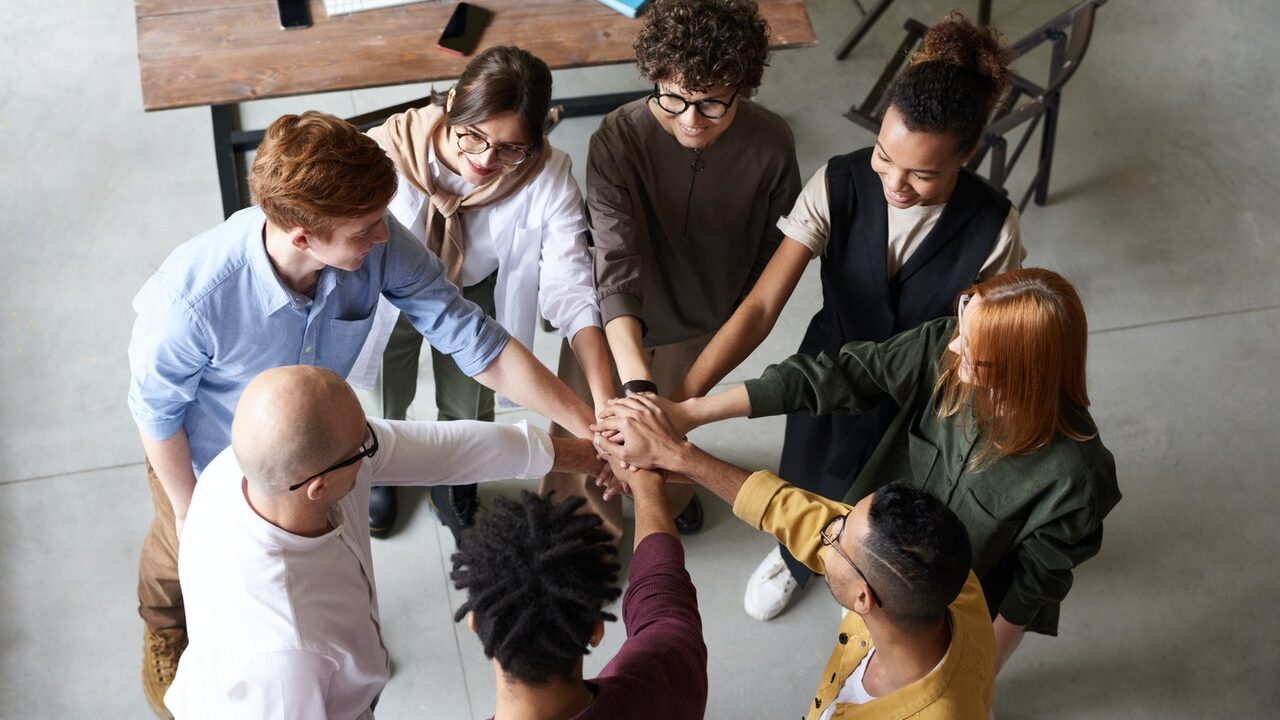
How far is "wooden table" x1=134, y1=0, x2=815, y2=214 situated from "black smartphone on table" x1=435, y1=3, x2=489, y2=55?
28 mm

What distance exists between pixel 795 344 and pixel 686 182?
1.38 metres

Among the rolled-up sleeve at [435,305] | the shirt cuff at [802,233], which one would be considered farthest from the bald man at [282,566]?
the shirt cuff at [802,233]

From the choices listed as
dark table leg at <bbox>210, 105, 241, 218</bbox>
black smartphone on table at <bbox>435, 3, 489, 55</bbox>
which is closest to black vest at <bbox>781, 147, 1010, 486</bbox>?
black smartphone on table at <bbox>435, 3, 489, 55</bbox>

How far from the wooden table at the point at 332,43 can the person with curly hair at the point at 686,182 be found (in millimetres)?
984

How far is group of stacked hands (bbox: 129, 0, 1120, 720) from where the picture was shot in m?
1.76

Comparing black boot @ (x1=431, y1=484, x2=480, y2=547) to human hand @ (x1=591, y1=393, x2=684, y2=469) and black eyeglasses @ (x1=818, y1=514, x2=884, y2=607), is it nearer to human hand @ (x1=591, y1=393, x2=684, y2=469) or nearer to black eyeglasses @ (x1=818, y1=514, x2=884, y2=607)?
human hand @ (x1=591, y1=393, x2=684, y2=469)

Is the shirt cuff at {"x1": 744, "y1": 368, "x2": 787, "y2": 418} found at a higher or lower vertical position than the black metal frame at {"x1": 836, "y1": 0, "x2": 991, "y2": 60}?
higher

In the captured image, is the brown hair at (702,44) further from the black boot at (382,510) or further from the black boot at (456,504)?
the black boot at (382,510)

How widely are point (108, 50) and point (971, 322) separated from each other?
3.82 meters

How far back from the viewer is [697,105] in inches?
88.9

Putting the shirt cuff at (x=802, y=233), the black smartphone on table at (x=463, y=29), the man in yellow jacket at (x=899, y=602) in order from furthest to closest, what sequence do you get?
the black smartphone on table at (x=463, y=29) < the shirt cuff at (x=802, y=233) < the man in yellow jacket at (x=899, y=602)

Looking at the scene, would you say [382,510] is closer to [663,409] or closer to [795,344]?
[663,409]

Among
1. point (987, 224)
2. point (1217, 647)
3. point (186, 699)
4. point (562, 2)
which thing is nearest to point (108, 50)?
point (562, 2)

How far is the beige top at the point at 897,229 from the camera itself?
7.34ft
